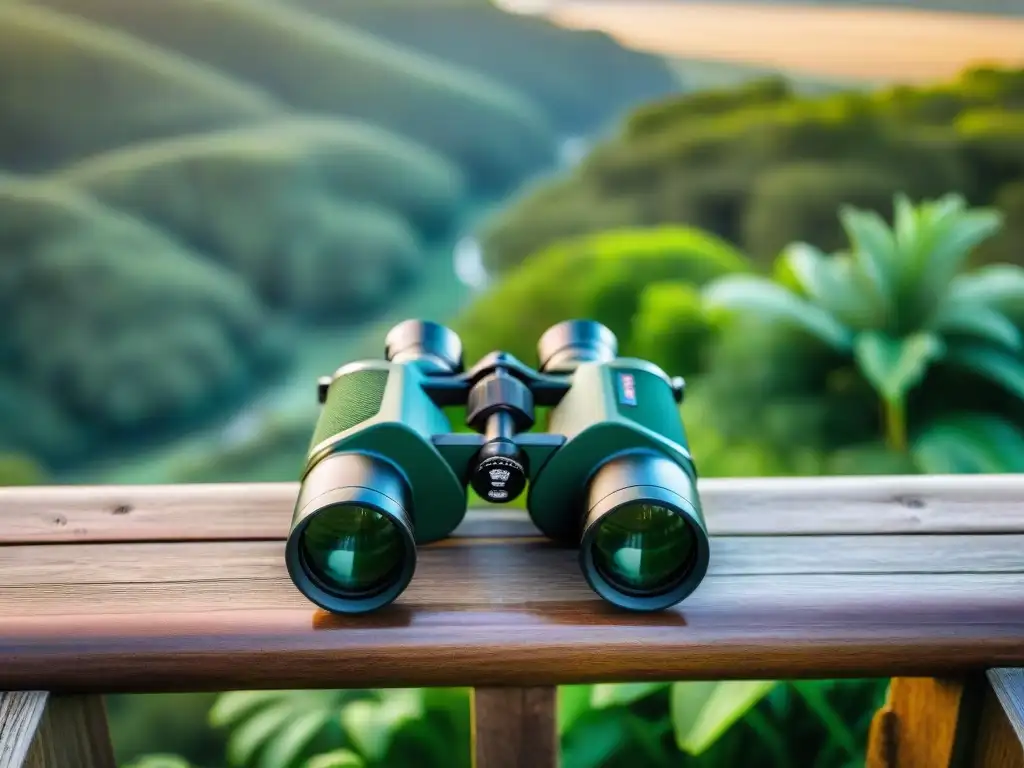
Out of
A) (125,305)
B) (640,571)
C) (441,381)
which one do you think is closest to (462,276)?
(125,305)

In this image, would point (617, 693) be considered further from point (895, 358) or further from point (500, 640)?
point (895, 358)

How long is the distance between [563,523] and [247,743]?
0.75 m

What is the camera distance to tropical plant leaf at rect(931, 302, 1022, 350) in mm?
1637

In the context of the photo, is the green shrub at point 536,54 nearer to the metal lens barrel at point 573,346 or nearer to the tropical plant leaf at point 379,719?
the metal lens barrel at point 573,346

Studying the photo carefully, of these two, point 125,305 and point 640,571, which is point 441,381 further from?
point 125,305

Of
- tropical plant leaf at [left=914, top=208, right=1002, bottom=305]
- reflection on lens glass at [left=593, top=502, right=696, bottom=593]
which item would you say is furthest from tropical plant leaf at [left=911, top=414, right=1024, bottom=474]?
reflection on lens glass at [left=593, top=502, right=696, bottom=593]

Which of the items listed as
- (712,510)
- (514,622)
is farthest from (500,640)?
(712,510)

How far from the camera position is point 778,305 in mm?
1698

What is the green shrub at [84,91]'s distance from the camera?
7.13ft

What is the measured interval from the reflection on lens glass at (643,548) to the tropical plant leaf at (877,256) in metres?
1.10

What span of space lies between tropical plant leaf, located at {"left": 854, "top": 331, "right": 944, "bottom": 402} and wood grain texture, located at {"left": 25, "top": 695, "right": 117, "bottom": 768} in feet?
4.10

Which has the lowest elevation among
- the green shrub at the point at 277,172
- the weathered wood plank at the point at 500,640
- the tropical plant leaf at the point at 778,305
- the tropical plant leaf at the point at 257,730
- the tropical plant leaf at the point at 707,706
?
the weathered wood plank at the point at 500,640

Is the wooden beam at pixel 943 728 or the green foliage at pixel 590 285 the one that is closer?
the wooden beam at pixel 943 728

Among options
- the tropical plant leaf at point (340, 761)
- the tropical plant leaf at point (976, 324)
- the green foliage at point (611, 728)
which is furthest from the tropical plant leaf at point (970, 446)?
the tropical plant leaf at point (340, 761)
